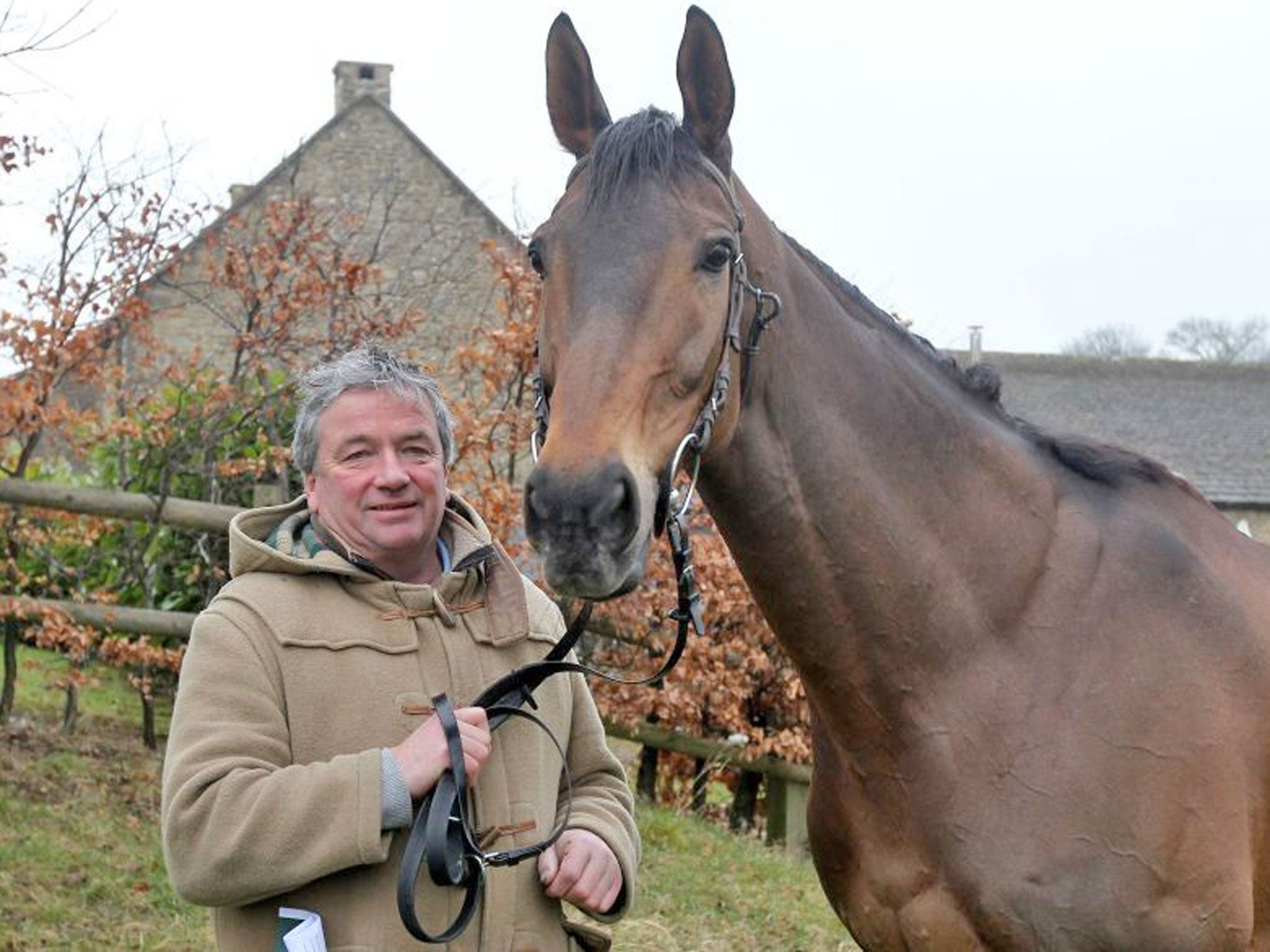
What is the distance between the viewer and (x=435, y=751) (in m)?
2.44

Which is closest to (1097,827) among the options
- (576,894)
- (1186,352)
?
(576,894)

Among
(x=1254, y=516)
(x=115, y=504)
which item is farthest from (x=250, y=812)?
(x=1254, y=516)

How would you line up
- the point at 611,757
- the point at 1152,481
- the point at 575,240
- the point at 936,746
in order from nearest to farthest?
the point at 575,240 → the point at 936,746 → the point at 611,757 → the point at 1152,481

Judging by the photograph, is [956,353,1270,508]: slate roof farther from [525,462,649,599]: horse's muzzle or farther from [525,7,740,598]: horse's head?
[525,462,649,599]: horse's muzzle

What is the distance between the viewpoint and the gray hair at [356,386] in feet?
9.09

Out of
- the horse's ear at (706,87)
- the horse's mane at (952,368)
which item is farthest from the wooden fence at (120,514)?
the horse's ear at (706,87)

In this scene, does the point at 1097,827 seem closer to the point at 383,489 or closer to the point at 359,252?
the point at 383,489

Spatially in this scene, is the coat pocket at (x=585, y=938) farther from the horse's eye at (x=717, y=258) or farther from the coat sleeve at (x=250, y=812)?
the horse's eye at (x=717, y=258)

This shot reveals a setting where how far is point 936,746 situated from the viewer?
2.81 metres

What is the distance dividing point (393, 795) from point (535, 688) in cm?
38

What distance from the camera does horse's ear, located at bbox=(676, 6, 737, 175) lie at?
8.88 ft

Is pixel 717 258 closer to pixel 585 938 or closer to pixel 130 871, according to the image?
pixel 585 938

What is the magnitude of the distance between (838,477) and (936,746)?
1.94 ft

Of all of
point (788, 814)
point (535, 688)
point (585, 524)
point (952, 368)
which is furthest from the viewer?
point (788, 814)
